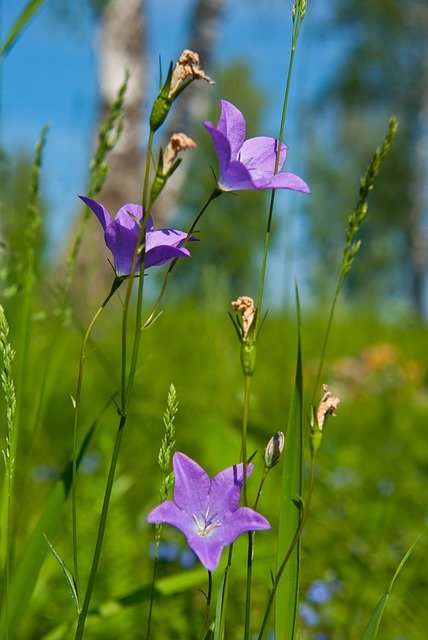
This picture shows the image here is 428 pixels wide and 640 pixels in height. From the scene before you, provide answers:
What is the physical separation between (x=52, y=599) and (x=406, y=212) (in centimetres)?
2272

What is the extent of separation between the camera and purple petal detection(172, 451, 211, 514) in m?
0.67

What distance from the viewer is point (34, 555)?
0.95 metres

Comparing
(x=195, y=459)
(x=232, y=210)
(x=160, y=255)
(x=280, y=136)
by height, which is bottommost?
(x=160, y=255)

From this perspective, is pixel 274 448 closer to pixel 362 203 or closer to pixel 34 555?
pixel 362 203

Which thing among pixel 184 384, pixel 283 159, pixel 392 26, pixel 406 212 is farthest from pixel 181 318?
pixel 406 212

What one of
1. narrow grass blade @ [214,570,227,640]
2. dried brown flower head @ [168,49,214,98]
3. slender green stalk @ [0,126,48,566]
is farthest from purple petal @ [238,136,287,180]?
slender green stalk @ [0,126,48,566]

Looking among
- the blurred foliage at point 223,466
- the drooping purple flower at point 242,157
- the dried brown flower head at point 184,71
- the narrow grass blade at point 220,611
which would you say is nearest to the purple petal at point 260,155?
the drooping purple flower at point 242,157

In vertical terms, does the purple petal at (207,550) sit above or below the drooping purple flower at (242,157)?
below

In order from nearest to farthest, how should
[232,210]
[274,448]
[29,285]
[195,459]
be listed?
[274,448], [29,285], [195,459], [232,210]

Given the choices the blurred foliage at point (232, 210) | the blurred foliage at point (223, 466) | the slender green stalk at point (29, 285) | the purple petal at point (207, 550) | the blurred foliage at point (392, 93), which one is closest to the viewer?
the purple petal at point (207, 550)

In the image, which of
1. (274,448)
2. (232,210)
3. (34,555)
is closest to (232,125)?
(274,448)

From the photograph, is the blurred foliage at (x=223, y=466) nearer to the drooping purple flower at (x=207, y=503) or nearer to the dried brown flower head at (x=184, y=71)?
the drooping purple flower at (x=207, y=503)

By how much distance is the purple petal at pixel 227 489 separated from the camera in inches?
26.5

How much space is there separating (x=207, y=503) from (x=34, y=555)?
14.0 inches
